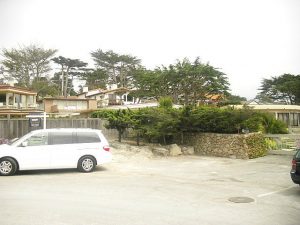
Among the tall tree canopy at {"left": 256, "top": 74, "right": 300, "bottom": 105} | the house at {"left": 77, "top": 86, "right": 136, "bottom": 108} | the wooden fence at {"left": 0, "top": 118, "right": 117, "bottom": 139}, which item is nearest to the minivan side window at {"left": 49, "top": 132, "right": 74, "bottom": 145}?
the wooden fence at {"left": 0, "top": 118, "right": 117, "bottom": 139}

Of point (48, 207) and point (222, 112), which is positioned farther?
point (222, 112)

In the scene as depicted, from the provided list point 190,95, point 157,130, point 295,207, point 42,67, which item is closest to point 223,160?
point 157,130

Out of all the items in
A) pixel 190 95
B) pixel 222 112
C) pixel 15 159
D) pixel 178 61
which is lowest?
pixel 15 159

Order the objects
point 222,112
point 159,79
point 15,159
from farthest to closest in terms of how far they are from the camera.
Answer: point 159,79, point 222,112, point 15,159

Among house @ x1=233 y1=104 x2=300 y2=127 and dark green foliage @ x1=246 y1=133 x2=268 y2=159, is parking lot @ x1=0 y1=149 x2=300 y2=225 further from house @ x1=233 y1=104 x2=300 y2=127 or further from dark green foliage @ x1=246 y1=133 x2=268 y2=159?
house @ x1=233 y1=104 x2=300 y2=127

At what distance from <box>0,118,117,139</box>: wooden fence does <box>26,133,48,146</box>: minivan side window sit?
766 cm

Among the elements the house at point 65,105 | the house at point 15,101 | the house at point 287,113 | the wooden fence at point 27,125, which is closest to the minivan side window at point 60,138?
the wooden fence at point 27,125

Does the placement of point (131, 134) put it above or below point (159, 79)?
below

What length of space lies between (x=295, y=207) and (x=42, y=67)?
170 feet

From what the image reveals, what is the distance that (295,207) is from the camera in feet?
27.2

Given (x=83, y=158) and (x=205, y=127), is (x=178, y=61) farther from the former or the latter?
(x=83, y=158)

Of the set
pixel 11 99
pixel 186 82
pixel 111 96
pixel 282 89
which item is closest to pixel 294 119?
pixel 186 82

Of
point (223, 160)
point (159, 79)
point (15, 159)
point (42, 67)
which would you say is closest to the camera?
point (15, 159)

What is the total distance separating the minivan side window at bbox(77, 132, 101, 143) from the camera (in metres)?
13.5
